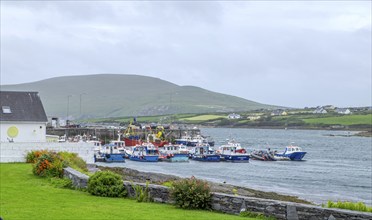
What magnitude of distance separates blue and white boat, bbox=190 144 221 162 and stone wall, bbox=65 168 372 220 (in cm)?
6987

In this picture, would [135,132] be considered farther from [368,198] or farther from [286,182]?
[368,198]

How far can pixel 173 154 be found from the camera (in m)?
87.9

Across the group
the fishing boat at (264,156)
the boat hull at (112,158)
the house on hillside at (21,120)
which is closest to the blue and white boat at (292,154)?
the fishing boat at (264,156)

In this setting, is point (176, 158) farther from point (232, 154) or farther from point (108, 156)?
→ point (108, 156)

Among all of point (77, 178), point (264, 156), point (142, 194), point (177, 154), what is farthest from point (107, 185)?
point (264, 156)

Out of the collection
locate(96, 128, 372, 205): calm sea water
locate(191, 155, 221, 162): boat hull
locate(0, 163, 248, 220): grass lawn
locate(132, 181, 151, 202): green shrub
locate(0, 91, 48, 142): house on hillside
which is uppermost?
locate(0, 91, 48, 142): house on hillside

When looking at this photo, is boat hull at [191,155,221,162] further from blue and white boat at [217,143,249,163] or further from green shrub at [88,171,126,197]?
green shrub at [88,171,126,197]

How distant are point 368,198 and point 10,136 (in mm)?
30927

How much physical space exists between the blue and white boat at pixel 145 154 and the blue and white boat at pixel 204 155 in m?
6.97

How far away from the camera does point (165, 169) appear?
7319 cm

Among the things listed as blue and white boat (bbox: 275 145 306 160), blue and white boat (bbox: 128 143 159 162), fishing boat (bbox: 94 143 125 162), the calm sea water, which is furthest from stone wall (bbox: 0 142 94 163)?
blue and white boat (bbox: 275 145 306 160)

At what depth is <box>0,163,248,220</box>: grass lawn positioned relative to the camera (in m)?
16.3

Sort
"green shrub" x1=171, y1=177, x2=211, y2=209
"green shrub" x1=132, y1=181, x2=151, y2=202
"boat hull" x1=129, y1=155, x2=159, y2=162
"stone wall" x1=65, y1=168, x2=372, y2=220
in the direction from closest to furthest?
→ "stone wall" x1=65, y1=168, x2=372, y2=220, "green shrub" x1=171, y1=177, x2=211, y2=209, "green shrub" x1=132, y1=181, x2=151, y2=202, "boat hull" x1=129, y1=155, x2=159, y2=162

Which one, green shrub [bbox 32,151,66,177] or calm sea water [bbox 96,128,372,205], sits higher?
green shrub [bbox 32,151,66,177]
